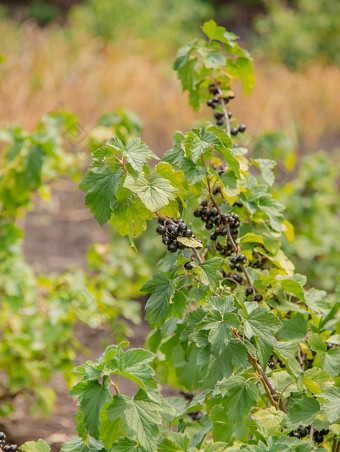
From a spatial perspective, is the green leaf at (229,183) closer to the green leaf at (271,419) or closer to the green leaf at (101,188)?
the green leaf at (101,188)

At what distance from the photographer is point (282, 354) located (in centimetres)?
124

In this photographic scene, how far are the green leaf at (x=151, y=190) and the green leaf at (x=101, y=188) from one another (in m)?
0.04

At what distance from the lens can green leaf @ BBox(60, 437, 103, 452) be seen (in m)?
1.15

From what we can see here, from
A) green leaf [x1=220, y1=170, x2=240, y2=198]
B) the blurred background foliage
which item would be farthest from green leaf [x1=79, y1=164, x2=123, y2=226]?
the blurred background foliage

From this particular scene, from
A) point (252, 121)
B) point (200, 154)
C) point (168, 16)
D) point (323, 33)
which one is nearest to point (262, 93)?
point (252, 121)

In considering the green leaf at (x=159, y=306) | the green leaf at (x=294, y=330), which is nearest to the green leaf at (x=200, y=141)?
the green leaf at (x=159, y=306)

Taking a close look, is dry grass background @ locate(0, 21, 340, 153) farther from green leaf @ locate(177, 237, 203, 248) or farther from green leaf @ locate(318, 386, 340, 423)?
green leaf @ locate(318, 386, 340, 423)

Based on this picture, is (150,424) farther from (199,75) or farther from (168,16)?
(168,16)

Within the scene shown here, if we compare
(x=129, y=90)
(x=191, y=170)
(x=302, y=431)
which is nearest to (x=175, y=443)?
(x=302, y=431)

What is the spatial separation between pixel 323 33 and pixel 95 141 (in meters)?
9.66

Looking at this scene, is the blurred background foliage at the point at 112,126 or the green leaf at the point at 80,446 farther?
the blurred background foliage at the point at 112,126

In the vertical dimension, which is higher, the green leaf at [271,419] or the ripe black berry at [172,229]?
the ripe black berry at [172,229]

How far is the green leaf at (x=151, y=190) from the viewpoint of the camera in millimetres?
1152

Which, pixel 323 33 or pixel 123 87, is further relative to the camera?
pixel 323 33
